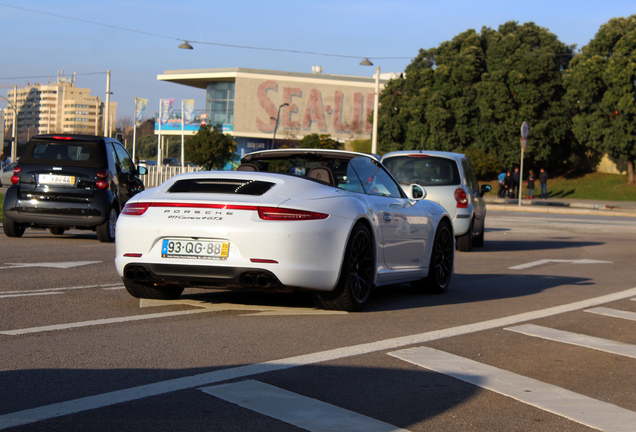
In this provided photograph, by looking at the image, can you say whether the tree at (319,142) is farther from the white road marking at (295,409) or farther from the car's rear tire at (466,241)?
the white road marking at (295,409)

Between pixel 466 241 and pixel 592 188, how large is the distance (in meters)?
42.5

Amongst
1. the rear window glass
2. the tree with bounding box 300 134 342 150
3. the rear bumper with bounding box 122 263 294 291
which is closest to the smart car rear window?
the rear bumper with bounding box 122 263 294 291

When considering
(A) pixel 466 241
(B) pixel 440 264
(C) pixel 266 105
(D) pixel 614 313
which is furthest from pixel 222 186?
(C) pixel 266 105

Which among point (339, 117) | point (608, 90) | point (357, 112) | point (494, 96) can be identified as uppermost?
point (357, 112)

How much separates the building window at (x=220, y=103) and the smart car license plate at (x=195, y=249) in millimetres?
92465

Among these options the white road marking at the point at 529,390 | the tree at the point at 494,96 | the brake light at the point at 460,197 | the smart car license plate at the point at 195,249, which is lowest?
the white road marking at the point at 529,390

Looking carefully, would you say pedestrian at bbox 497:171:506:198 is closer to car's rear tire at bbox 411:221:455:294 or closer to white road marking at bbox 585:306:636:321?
car's rear tire at bbox 411:221:455:294

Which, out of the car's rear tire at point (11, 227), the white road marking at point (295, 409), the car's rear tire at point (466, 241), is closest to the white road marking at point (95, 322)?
the white road marking at point (295, 409)

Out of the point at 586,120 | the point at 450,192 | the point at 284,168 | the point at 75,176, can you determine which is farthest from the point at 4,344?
the point at 586,120

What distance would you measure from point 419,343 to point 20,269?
559 cm

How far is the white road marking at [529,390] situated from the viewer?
4414 mm

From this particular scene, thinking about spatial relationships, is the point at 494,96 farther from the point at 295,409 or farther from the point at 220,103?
the point at 295,409

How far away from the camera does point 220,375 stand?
490 cm

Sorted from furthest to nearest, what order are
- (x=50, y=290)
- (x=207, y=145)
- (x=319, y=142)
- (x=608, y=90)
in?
(x=207, y=145) < (x=319, y=142) < (x=608, y=90) < (x=50, y=290)
